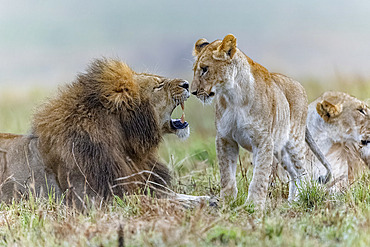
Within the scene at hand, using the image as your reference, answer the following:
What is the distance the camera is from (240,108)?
4.64 metres

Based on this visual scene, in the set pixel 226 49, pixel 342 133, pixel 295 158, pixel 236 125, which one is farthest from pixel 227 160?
pixel 342 133

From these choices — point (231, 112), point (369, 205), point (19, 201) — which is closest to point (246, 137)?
point (231, 112)

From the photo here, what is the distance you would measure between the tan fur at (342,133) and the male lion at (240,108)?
0.93 metres

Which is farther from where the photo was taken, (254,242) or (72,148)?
(72,148)

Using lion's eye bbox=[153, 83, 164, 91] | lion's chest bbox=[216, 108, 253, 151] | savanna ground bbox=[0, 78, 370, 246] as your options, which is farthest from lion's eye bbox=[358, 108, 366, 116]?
lion's eye bbox=[153, 83, 164, 91]

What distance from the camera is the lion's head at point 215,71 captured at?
454 cm

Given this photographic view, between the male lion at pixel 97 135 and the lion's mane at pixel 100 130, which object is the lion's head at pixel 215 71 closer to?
the male lion at pixel 97 135

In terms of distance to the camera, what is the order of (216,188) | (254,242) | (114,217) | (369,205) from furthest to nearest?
1. (216,188)
2. (369,205)
3. (114,217)
4. (254,242)

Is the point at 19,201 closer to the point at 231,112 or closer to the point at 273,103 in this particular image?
the point at 231,112

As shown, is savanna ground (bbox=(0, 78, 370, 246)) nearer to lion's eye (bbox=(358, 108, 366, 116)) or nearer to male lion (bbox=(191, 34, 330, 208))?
male lion (bbox=(191, 34, 330, 208))

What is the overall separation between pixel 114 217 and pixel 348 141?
109 inches

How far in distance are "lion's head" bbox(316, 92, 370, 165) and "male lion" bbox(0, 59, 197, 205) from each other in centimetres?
157

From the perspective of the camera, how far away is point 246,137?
15.4ft

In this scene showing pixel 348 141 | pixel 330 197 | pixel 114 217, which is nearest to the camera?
pixel 114 217
